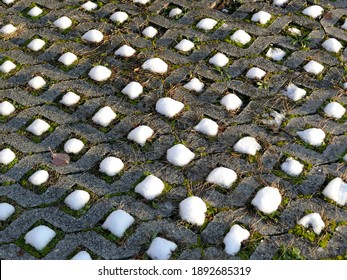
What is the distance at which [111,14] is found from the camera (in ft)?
12.4

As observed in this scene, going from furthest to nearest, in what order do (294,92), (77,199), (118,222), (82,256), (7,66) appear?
(7,66)
(294,92)
(77,199)
(118,222)
(82,256)

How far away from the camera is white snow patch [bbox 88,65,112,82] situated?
3.30 m

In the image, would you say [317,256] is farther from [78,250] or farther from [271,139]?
[78,250]

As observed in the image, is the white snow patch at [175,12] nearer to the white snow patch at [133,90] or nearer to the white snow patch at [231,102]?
the white snow patch at [133,90]

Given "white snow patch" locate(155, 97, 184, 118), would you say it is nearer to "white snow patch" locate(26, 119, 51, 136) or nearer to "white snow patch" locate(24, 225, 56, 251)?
"white snow patch" locate(26, 119, 51, 136)

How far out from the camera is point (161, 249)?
249 cm

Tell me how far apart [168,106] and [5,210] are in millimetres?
961

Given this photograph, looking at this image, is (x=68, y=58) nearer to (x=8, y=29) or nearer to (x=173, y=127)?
(x=8, y=29)

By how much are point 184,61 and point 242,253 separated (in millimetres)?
1314

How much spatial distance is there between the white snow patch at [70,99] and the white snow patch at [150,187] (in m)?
0.70

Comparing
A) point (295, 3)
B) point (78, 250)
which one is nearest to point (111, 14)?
point (295, 3)

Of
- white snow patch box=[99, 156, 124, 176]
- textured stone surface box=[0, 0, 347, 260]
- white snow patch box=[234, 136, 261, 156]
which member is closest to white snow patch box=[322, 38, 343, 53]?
textured stone surface box=[0, 0, 347, 260]

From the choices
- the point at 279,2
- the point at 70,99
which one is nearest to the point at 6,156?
the point at 70,99

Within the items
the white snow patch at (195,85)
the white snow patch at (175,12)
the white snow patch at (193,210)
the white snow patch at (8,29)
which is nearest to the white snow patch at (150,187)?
the white snow patch at (193,210)
